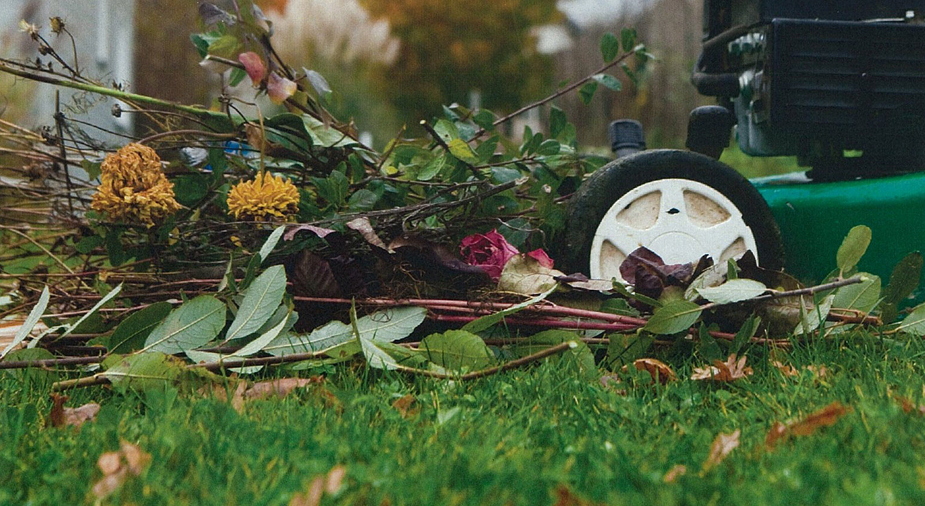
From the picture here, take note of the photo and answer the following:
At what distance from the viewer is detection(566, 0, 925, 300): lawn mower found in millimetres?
1700

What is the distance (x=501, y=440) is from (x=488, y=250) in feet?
2.52

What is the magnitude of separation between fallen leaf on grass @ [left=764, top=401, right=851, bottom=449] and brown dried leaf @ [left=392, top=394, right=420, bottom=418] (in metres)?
0.47

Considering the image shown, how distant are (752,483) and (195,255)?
4.21 ft

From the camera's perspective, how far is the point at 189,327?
141cm

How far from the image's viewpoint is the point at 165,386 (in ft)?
4.04

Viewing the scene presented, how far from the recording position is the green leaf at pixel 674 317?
1.38 metres

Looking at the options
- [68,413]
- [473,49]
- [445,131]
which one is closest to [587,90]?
[445,131]

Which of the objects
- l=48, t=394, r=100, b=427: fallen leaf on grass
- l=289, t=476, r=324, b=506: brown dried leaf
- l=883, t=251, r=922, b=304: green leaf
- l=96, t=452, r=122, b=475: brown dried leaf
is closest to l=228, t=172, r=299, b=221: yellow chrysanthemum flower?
l=48, t=394, r=100, b=427: fallen leaf on grass

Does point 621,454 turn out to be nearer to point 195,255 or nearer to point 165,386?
point 165,386

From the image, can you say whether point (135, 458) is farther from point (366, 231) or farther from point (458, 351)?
point (366, 231)

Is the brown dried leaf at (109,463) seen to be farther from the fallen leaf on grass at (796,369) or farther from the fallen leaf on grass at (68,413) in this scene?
the fallen leaf on grass at (796,369)

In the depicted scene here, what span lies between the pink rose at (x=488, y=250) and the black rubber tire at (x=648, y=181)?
0.12m

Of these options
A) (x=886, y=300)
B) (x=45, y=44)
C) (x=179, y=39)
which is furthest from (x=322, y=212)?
(x=179, y=39)

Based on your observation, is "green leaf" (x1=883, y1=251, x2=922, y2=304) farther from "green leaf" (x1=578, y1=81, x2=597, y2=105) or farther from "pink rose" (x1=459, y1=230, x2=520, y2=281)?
"green leaf" (x1=578, y1=81, x2=597, y2=105)
